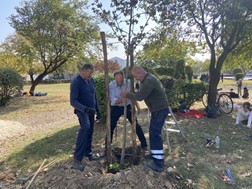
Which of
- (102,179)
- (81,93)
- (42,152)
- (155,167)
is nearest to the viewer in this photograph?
(102,179)

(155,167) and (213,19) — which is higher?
(213,19)

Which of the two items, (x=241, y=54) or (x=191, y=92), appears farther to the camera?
(x=241, y=54)

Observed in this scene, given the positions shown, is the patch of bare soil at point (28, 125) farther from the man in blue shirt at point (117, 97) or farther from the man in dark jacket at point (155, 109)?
the man in dark jacket at point (155, 109)

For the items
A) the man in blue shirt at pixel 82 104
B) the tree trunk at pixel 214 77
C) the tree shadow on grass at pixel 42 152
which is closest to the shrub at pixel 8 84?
the tree shadow on grass at pixel 42 152

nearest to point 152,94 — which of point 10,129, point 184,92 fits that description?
point 184,92

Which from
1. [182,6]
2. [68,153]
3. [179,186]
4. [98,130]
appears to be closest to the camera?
→ [179,186]

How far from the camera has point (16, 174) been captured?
15.4 feet

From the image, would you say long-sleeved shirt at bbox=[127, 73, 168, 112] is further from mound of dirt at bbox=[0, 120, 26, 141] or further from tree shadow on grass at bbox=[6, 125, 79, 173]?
mound of dirt at bbox=[0, 120, 26, 141]

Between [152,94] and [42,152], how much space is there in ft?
10.2

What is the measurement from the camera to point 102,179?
3.73 meters

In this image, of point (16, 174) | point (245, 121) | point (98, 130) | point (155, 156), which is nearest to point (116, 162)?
point (155, 156)

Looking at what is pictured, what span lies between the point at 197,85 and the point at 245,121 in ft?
8.04

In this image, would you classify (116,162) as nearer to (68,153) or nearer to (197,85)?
(68,153)

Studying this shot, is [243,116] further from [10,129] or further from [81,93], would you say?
[10,129]
